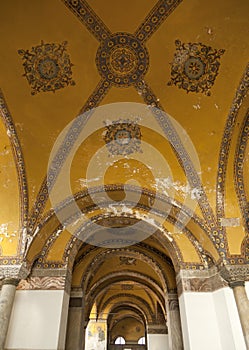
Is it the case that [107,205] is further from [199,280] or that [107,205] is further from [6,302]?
[6,302]

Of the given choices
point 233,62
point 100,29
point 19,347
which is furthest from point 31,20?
point 19,347

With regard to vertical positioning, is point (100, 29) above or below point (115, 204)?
above

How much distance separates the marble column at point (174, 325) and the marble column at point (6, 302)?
4.28 m

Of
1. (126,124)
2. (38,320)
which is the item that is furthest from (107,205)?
(38,320)

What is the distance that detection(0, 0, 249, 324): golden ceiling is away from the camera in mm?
4527

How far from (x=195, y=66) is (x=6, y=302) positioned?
5.59 metres

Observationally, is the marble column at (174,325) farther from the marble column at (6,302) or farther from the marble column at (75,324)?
the marble column at (6,302)

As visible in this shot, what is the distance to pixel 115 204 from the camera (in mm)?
7020

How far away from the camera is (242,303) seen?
5156 mm

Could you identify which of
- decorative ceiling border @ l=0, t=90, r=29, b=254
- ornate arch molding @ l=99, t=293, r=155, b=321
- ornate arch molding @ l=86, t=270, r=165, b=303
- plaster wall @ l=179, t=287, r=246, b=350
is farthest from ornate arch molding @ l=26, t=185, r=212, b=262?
ornate arch molding @ l=99, t=293, r=155, b=321

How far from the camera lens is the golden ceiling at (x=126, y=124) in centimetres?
453

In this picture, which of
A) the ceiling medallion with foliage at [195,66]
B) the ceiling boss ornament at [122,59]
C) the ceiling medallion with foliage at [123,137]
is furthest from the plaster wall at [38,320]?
the ceiling medallion with foliage at [195,66]

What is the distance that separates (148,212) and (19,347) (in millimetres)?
3811

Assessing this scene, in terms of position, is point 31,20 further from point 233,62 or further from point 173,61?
point 233,62
